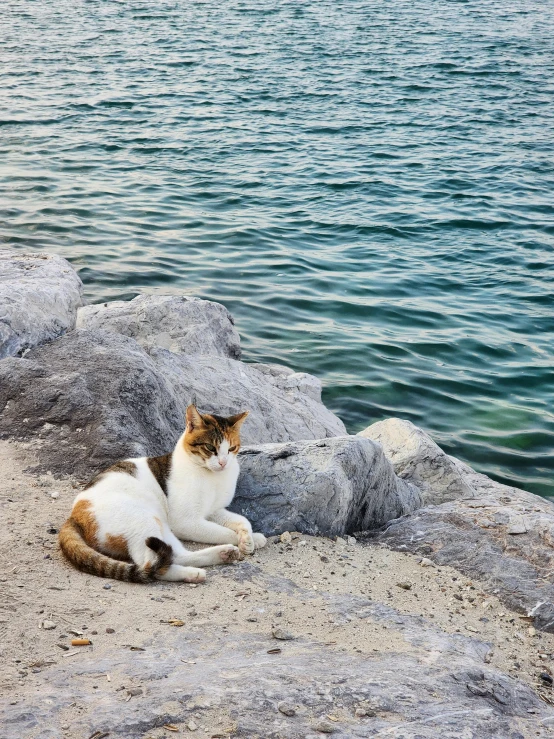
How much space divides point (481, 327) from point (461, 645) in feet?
22.1

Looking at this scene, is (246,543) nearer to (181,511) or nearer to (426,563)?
(181,511)

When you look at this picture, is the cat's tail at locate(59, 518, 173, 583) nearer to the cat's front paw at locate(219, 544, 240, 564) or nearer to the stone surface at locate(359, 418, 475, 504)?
the cat's front paw at locate(219, 544, 240, 564)

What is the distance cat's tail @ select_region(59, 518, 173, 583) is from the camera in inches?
154

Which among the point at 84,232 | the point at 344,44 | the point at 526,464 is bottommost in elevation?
the point at 526,464

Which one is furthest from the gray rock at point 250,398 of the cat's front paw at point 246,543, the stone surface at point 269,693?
the stone surface at point 269,693

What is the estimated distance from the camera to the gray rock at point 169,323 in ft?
25.4

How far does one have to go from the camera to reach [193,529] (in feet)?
14.7

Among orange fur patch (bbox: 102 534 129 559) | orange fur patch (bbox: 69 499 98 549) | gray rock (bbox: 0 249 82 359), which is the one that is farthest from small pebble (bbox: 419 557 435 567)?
gray rock (bbox: 0 249 82 359)

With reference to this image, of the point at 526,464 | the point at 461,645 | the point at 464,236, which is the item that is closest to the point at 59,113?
the point at 464,236

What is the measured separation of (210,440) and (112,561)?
34.0 inches

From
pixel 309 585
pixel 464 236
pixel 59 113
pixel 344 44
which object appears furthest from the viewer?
pixel 344 44

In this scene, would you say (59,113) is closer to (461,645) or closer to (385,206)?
(385,206)

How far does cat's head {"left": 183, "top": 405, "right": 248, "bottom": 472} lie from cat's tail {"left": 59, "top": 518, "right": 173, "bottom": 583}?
0.56m

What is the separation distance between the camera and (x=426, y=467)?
6.55 m
